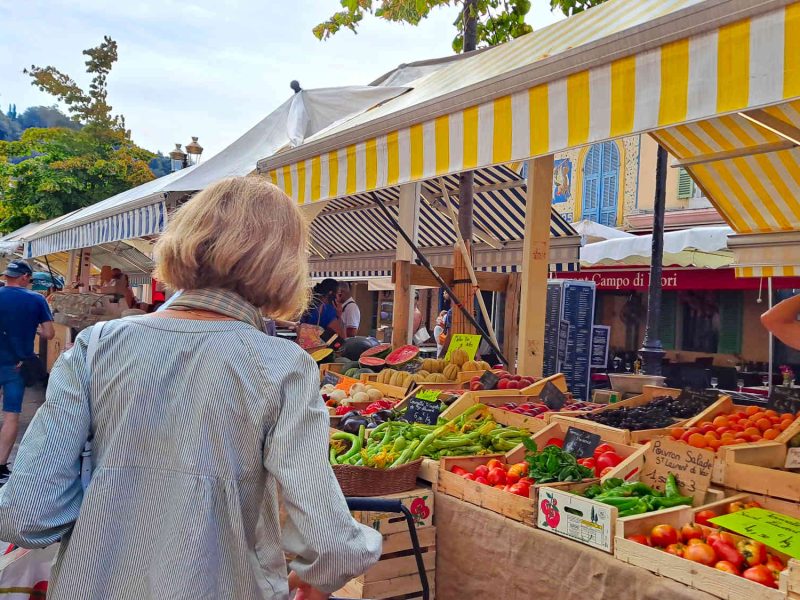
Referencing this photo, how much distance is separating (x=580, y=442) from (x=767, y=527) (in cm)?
121

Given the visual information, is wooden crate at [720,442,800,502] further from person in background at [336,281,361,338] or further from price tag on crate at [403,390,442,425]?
person in background at [336,281,361,338]

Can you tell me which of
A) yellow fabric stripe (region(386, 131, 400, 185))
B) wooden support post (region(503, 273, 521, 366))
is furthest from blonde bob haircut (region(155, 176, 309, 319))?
wooden support post (region(503, 273, 521, 366))

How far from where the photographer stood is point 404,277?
20.8 ft

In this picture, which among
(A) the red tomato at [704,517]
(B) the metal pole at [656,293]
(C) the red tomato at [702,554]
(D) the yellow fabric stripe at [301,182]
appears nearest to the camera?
(C) the red tomato at [702,554]

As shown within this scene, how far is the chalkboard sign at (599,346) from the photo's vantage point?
Answer: 10242mm

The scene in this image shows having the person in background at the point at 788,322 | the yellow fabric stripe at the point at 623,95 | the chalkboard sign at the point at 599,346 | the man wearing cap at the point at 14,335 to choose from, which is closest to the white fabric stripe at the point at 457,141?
the yellow fabric stripe at the point at 623,95

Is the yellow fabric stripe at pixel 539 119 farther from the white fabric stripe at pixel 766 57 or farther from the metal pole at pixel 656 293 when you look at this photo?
the metal pole at pixel 656 293

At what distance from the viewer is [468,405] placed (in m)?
4.78

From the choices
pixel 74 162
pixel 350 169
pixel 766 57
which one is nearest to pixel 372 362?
pixel 350 169

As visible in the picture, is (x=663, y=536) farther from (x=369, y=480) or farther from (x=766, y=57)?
(x=766, y=57)

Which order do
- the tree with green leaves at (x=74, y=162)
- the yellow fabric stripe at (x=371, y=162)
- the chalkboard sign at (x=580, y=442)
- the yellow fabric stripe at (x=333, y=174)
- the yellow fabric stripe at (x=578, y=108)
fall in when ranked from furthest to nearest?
1. the tree with green leaves at (x=74, y=162)
2. the yellow fabric stripe at (x=333, y=174)
3. the yellow fabric stripe at (x=371, y=162)
4. the chalkboard sign at (x=580, y=442)
5. the yellow fabric stripe at (x=578, y=108)

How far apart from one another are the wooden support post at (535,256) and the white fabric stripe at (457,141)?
2115mm

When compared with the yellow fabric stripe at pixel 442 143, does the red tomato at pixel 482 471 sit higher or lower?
lower

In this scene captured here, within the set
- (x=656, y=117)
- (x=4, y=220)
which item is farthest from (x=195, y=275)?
(x=4, y=220)
